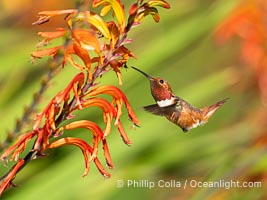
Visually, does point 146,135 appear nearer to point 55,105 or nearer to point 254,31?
point 254,31

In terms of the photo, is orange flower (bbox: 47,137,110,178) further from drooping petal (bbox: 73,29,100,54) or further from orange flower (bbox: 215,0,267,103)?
orange flower (bbox: 215,0,267,103)

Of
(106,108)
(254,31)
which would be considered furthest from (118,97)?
(254,31)

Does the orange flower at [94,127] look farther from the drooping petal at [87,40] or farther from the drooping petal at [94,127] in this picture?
the drooping petal at [87,40]

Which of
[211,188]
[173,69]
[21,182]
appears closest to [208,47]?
[173,69]

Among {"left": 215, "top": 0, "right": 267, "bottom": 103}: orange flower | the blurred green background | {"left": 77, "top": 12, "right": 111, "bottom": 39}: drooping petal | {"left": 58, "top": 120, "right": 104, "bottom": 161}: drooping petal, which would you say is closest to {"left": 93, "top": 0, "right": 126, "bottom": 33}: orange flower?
{"left": 77, "top": 12, "right": 111, "bottom": 39}: drooping petal

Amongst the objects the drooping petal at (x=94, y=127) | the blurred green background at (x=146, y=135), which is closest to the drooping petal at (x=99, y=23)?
the drooping petal at (x=94, y=127)

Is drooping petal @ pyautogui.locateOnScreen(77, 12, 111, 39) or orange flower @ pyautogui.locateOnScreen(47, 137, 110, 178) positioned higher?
drooping petal @ pyautogui.locateOnScreen(77, 12, 111, 39)

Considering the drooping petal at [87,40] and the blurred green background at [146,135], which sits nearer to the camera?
the drooping petal at [87,40]

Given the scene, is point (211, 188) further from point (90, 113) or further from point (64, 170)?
point (90, 113)
